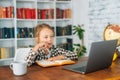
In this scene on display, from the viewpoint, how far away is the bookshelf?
13.6ft

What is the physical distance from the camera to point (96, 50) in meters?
1.40

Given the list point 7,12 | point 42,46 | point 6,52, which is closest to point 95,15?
point 7,12

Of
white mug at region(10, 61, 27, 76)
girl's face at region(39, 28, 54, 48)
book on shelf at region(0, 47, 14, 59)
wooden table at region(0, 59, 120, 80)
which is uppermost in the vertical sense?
girl's face at region(39, 28, 54, 48)

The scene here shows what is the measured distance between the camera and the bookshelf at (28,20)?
4.15 metres

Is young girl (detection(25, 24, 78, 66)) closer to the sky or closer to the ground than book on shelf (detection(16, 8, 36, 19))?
closer to the ground

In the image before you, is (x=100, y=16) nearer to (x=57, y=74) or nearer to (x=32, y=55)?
(x=32, y=55)

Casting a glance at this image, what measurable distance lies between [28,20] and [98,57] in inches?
121

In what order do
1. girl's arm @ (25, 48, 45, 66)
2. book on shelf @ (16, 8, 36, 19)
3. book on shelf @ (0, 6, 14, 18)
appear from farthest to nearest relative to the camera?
1. book on shelf @ (16, 8, 36, 19)
2. book on shelf @ (0, 6, 14, 18)
3. girl's arm @ (25, 48, 45, 66)

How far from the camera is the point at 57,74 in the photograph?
141 centimetres

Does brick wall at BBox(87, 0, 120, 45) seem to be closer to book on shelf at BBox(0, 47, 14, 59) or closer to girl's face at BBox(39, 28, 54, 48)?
book on shelf at BBox(0, 47, 14, 59)

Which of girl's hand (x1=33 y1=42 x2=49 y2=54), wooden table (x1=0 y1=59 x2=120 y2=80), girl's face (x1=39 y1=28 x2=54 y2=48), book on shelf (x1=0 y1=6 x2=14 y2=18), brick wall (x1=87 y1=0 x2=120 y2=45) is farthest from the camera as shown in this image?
book on shelf (x1=0 y1=6 x2=14 y2=18)

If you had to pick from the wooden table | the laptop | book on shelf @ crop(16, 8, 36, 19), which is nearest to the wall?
book on shelf @ crop(16, 8, 36, 19)

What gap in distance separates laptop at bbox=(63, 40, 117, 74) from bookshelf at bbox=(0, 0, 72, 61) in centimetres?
284

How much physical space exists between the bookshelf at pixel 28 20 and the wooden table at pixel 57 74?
2644 millimetres
